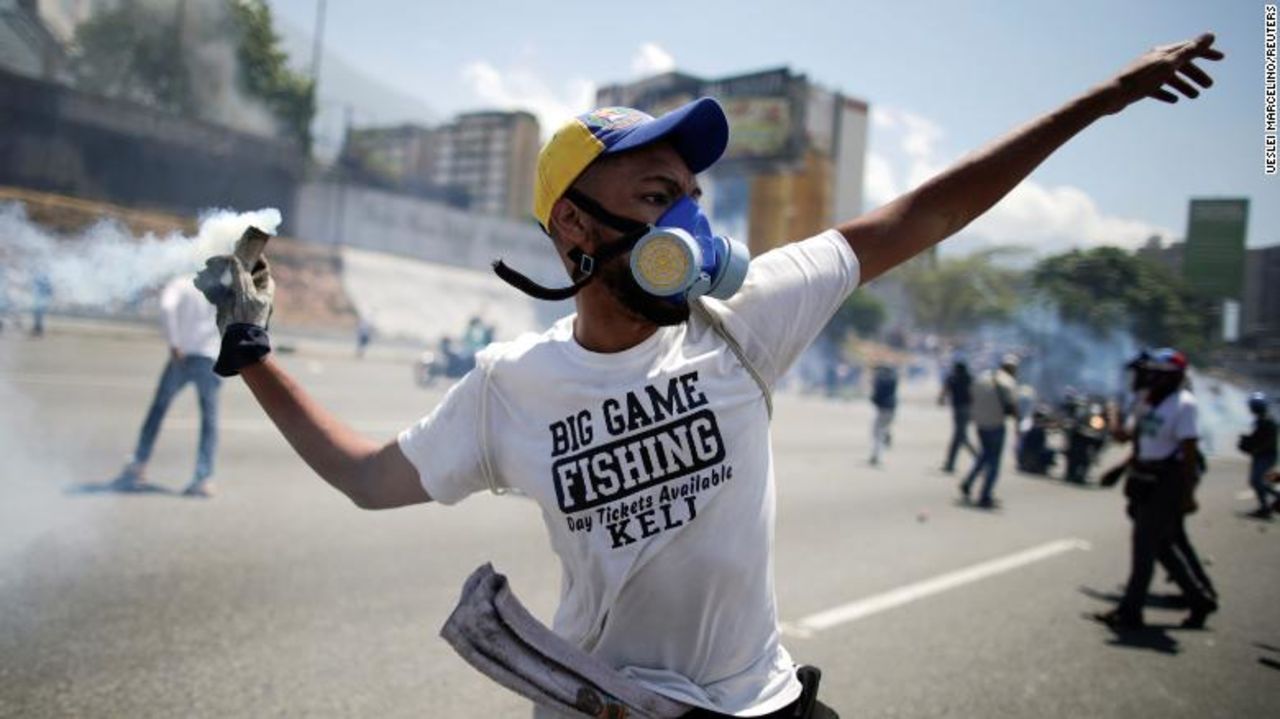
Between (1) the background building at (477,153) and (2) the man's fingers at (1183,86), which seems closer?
(2) the man's fingers at (1183,86)

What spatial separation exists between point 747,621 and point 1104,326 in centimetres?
1927

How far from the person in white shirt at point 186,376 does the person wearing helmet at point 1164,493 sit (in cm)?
722

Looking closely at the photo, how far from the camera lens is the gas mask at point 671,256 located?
1.53m

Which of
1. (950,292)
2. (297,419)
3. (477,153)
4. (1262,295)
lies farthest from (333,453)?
(477,153)

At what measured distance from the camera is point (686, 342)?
1666 millimetres

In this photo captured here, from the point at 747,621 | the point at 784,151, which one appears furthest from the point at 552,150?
the point at 784,151

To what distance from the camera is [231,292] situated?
1.79 metres

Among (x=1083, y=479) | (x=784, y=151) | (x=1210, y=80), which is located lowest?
(x=1083, y=479)

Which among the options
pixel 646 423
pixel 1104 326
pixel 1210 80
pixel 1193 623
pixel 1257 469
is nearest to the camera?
pixel 646 423

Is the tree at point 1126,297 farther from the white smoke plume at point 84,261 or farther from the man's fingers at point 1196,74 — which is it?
the white smoke plume at point 84,261

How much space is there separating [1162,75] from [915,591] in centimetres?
504

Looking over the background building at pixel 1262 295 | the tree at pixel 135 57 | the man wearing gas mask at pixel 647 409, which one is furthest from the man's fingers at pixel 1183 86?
the tree at pixel 135 57

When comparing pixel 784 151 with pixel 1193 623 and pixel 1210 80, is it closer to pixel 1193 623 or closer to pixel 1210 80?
pixel 1193 623

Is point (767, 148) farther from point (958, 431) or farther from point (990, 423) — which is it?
point (990, 423)
